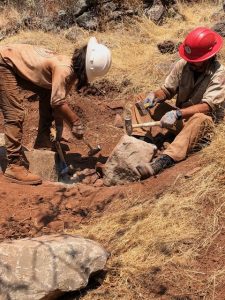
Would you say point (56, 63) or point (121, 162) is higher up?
point (56, 63)

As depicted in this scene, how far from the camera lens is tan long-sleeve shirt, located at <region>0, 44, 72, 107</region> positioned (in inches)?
183

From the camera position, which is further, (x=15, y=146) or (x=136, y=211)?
A: (x=15, y=146)

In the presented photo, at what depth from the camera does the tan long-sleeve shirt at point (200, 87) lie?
4.86 meters

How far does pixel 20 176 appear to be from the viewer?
16.0 ft

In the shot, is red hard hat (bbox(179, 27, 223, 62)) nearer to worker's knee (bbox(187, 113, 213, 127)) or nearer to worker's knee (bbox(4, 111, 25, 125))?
worker's knee (bbox(187, 113, 213, 127))

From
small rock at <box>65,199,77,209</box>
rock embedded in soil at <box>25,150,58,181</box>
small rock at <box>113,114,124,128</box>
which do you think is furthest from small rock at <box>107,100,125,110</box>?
small rock at <box>65,199,77,209</box>

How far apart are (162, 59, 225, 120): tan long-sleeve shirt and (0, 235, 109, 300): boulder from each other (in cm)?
220

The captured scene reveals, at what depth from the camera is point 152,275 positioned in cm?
327

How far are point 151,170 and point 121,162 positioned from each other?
33 centimetres

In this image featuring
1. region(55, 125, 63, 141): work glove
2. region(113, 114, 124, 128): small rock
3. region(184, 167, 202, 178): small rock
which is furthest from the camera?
region(113, 114, 124, 128): small rock

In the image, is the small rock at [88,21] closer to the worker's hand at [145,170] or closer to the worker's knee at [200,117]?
the worker's knee at [200,117]

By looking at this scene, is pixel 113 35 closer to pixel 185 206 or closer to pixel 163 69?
pixel 163 69

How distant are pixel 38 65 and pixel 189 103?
1.56 meters

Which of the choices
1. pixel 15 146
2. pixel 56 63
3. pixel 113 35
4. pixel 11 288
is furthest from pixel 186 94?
pixel 113 35
